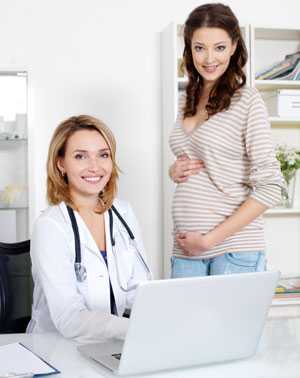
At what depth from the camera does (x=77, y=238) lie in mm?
1774

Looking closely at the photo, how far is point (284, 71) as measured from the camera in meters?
3.54

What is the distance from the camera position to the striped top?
1998 mm

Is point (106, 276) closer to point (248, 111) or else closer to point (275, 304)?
point (248, 111)

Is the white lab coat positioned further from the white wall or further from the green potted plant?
the green potted plant

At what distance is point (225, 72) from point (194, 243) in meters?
0.56

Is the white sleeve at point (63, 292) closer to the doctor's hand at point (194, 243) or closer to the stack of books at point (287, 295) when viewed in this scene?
the doctor's hand at point (194, 243)

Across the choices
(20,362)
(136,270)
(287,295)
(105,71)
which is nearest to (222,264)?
(136,270)

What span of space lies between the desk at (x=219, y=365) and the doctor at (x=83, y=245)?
0.09 metres

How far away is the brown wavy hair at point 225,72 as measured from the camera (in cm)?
203

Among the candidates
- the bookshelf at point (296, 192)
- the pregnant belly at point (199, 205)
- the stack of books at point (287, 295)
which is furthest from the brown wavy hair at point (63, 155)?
the bookshelf at point (296, 192)

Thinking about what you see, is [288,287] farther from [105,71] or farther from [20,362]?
[20,362]

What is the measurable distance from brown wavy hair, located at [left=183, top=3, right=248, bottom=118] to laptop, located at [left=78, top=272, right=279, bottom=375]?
0.92 metres

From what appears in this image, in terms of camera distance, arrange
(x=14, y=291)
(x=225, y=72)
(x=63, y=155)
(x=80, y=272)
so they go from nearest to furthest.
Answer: (x=80, y=272)
(x=14, y=291)
(x=63, y=155)
(x=225, y=72)

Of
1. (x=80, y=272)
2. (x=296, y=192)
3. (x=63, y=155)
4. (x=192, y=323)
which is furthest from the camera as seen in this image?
(x=296, y=192)
